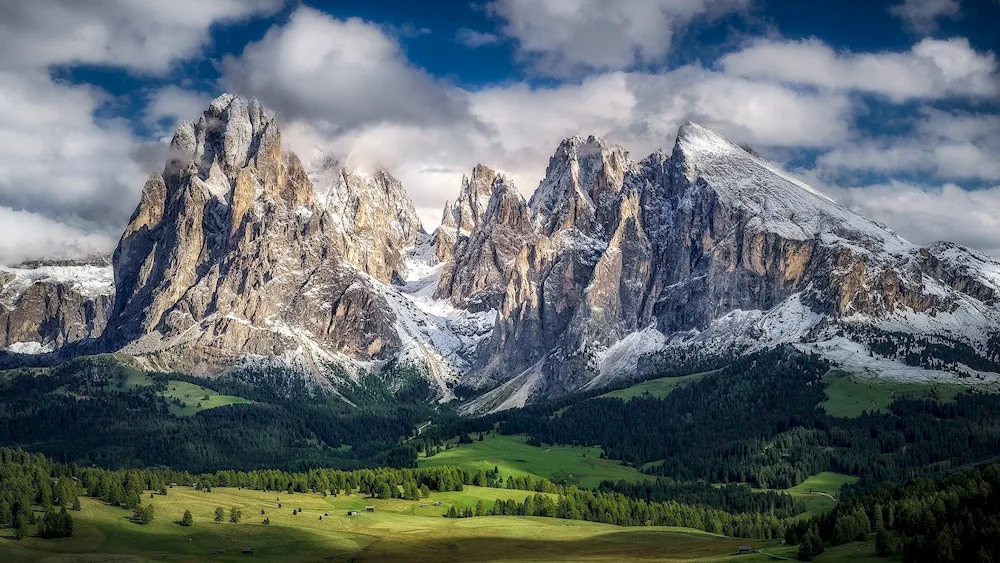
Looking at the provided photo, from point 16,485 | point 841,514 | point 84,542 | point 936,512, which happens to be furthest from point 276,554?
point 936,512

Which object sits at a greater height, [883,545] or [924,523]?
[924,523]

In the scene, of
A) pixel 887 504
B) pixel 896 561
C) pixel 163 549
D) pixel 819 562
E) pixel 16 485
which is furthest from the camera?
pixel 16 485

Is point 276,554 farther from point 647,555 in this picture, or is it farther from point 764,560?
point 764,560

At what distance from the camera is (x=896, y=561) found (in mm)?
148625

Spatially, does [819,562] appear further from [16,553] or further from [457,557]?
[16,553]

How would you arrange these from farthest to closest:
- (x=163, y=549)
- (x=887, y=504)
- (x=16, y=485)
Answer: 1. (x=16, y=485)
2. (x=163, y=549)
3. (x=887, y=504)

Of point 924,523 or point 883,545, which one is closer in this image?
point 883,545

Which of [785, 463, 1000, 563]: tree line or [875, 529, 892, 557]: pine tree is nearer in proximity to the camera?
[785, 463, 1000, 563]: tree line

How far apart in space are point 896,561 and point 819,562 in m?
13.8

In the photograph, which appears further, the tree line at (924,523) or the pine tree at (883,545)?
the pine tree at (883,545)

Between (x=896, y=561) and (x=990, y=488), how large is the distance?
23.7 meters

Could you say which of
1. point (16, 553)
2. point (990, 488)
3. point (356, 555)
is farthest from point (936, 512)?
point (16, 553)

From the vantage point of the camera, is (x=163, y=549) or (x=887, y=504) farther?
(x=163, y=549)

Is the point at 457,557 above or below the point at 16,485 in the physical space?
below
